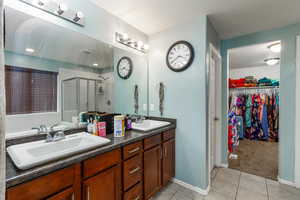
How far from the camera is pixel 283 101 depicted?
6.98 feet

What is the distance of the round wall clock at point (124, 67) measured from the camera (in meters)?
2.12

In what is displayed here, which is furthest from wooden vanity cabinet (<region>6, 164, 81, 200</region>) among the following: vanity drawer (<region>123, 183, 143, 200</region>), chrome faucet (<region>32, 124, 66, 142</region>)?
vanity drawer (<region>123, 183, 143, 200</region>)

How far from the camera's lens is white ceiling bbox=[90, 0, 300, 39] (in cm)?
164

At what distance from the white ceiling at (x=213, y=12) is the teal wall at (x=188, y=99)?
0.18m

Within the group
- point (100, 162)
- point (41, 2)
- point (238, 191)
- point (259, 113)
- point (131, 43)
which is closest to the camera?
point (100, 162)

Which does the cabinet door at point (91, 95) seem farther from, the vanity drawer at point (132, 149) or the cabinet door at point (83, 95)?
the vanity drawer at point (132, 149)

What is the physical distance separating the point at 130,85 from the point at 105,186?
1.51 metres

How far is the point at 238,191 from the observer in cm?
193

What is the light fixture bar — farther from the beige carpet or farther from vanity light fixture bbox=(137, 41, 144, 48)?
the beige carpet

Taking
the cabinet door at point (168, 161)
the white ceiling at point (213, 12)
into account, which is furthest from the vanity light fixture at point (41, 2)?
the cabinet door at point (168, 161)

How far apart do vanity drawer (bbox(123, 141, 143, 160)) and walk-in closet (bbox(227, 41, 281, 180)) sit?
7.87ft

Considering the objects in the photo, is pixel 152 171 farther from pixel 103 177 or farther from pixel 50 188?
pixel 50 188

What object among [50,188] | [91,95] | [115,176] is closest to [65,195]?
[50,188]

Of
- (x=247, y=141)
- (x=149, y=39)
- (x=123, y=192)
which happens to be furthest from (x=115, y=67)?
(x=247, y=141)
